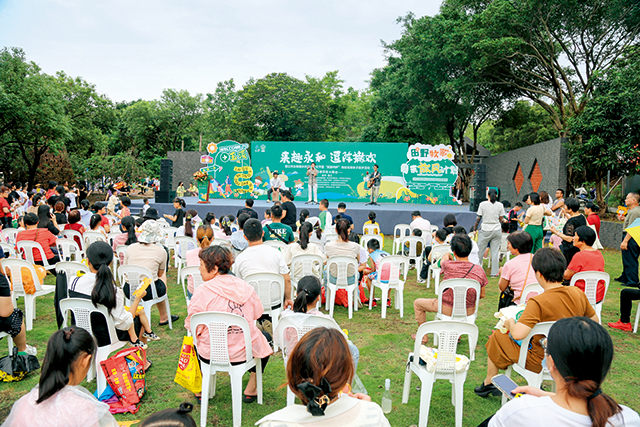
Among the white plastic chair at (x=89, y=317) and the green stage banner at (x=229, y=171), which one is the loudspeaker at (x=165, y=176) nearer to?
the green stage banner at (x=229, y=171)

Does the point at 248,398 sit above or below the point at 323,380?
below

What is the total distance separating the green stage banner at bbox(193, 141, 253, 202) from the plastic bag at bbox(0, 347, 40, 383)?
13.0m

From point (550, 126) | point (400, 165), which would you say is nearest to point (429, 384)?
point (400, 165)

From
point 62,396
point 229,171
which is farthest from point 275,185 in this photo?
point 62,396

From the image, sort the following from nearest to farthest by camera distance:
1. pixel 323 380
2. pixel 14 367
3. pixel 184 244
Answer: pixel 323 380 → pixel 14 367 → pixel 184 244


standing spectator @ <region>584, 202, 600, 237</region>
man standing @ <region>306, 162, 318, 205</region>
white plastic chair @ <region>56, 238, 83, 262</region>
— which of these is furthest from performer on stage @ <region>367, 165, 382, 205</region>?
white plastic chair @ <region>56, 238, 83, 262</region>

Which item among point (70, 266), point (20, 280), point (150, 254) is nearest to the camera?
point (150, 254)

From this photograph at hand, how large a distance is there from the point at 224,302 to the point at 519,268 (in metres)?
2.56

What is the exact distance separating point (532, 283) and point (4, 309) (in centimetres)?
429

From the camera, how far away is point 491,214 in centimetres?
691

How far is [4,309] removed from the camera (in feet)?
9.52

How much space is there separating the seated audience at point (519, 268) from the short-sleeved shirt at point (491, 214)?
3.54m

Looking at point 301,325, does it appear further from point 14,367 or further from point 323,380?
point 14,367

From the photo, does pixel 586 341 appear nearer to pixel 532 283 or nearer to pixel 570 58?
pixel 532 283
